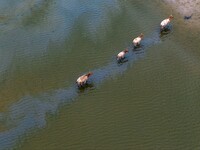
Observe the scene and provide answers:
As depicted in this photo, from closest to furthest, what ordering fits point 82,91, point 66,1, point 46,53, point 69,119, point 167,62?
A: 1. point 69,119
2. point 82,91
3. point 167,62
4. point 46,53
5. point 66,1

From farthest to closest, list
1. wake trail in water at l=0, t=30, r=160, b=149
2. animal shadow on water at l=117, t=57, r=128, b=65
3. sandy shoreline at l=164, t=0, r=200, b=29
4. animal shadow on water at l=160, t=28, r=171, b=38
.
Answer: sandy shoreline at l=164, t=0, r=200, b=29 < animal shadow on water at l=160, t=28, r=171, b=38 < animal shadow on water at l=117, t=57, r=128, b=65 < wake trail in water at l=0, t=30, r=160, b=149

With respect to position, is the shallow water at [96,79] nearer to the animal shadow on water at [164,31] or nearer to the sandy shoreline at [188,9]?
the animal shadow on water at [164,31]

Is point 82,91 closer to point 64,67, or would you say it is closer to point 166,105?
point 64,67

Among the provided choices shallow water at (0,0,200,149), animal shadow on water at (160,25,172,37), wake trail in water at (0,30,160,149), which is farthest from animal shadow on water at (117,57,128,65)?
animal shadow on water at (160,25,172,37)

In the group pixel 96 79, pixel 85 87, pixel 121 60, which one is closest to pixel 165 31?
pixel 121 60

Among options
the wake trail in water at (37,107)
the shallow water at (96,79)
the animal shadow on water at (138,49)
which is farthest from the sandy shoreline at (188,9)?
the wake trail in water at (37,107)

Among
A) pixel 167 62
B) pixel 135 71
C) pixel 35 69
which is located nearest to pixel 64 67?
Result: pixel 35 69

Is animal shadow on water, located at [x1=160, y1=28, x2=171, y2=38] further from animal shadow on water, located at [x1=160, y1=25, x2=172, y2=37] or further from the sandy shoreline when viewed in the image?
the sandy shoreline
